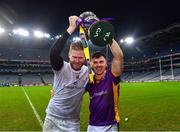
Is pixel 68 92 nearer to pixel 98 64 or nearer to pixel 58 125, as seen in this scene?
pixel 58 125

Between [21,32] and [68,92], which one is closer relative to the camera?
[68,92]

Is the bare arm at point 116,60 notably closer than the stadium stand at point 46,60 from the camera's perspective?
Yes

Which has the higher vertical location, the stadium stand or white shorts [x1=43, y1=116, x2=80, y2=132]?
the stadium stand

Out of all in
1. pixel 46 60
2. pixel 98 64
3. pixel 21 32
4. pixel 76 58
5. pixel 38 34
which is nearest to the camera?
pixel 76 58

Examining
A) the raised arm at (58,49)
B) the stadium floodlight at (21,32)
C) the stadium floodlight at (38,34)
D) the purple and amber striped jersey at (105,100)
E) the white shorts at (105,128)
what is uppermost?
the stadium floodlight at (21,32)

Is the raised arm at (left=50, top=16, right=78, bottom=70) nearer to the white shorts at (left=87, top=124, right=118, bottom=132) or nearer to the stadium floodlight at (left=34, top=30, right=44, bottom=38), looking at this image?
the white shorts at (left=87, top=124, right=118, bottom=132)

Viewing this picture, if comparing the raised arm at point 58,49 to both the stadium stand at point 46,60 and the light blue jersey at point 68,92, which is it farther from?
the stadium stand at point 46,60

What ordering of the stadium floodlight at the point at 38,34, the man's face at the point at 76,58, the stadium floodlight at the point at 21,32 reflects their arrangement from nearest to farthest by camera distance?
the man's face at the point at 76,58 < the stadium floodlight at the point at 38,34 < the stadium floodlight at the point at 21,32

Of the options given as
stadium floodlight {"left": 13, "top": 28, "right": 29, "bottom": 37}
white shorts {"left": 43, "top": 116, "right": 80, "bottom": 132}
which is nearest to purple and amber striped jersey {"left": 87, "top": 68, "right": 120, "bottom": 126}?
white shorts {"left": 43, "top": 116, "right": 80, "bottom": 132}

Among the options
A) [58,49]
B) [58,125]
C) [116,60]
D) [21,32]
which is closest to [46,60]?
[21,32]

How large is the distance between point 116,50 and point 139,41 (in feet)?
272

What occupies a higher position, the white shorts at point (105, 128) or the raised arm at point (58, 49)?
the raised arm at point (58, 49)

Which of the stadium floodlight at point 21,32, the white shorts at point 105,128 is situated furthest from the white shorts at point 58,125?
the stadium floodlight at point 21,32

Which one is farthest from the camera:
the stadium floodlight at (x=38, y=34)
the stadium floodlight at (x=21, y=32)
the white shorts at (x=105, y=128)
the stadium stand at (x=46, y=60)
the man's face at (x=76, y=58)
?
the stadium stand at (x=46, y=60)
